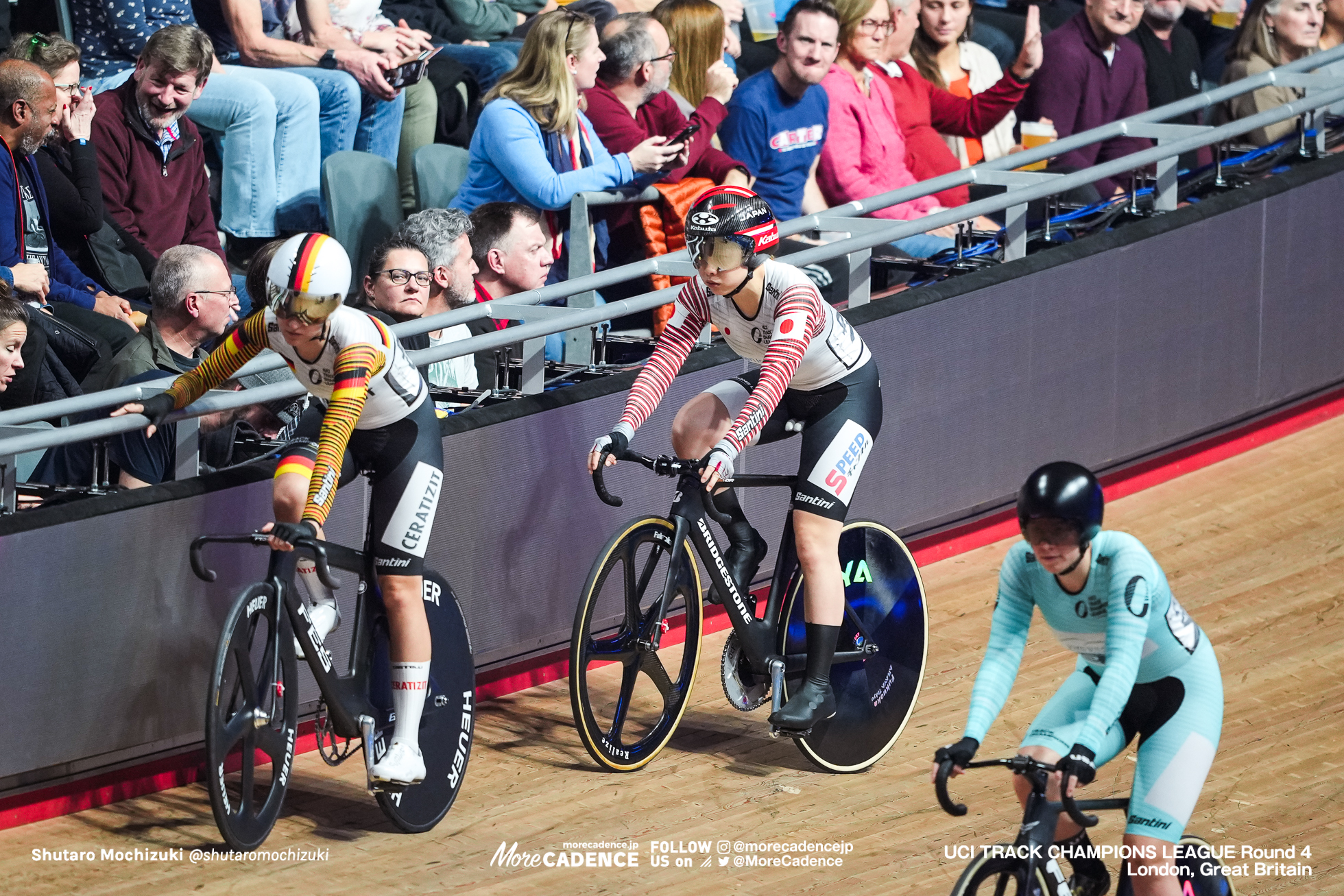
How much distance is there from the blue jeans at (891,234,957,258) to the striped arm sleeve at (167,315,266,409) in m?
3.71

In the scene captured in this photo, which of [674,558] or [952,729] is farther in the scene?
[952,729]

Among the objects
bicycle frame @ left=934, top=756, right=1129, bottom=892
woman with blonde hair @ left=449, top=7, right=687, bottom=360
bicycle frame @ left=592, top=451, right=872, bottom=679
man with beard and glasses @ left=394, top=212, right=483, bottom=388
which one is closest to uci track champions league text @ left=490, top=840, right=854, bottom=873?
bicycle frame @ left=592, top=451, right=872, bottom=679

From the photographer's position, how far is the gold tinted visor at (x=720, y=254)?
17.2 ft

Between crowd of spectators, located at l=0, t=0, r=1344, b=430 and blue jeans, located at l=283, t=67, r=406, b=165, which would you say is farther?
blue jeans, located at l=283, t=67, r=406, b=165

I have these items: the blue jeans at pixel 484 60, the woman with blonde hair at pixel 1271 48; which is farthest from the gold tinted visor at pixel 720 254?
the woman with blonde hair at pixel 1271 48

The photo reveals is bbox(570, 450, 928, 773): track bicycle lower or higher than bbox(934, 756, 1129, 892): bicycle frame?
lower

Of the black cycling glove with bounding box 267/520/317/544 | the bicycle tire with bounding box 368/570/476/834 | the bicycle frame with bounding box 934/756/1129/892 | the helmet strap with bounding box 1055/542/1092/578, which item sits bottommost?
the bicycle tire with bounding box 368/570/476/834

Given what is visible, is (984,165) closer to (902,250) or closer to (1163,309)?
(902,250)

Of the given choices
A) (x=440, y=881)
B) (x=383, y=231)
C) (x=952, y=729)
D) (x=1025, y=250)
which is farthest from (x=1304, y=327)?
(x=440, y=881)

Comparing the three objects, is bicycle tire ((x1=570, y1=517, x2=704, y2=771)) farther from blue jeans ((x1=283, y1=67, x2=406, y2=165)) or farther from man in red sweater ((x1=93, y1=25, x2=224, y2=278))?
blue jeans ((x1=283, y1=67, x2=406, y2=165))

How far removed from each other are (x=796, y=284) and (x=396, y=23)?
12.0ft

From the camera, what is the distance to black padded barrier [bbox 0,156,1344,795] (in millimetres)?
5059

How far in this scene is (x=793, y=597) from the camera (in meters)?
5.73

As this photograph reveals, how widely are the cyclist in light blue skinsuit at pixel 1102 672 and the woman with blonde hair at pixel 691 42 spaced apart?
4061 mm
